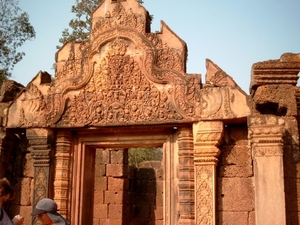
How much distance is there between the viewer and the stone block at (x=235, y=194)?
21.1 feet

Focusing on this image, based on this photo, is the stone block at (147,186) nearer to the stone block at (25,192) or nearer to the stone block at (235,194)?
the stone block at (25,192)

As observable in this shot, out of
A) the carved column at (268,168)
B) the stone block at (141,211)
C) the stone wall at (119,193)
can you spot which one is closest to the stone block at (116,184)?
the stone wall at (119,193)

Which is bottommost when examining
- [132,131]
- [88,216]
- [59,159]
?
[88,216]

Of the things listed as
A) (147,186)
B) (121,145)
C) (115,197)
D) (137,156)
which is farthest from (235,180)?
(137,156)

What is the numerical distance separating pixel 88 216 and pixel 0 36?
427 inches

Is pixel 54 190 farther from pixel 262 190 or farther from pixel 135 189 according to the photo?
pixel 135 189

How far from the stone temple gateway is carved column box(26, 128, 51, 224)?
2 centimetres

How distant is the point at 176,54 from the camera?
22.7 feet

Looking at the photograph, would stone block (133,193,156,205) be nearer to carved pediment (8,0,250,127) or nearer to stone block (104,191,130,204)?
stone block (104,191,130,204)

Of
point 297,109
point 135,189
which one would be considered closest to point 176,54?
point 297,109

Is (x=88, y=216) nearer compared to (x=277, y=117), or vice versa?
(x=277, y=117)

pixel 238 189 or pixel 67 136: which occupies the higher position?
pixel 67 136

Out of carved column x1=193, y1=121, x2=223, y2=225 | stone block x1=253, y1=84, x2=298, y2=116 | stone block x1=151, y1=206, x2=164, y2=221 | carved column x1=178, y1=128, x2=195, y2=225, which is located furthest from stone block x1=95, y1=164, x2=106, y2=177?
stone block x1=253, y1=84, x2=298, y2=116

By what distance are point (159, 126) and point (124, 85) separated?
956 mm
